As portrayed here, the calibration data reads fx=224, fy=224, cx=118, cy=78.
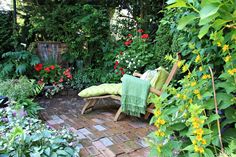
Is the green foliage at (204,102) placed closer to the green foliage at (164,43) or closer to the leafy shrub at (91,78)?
the green foliage at (164,43)

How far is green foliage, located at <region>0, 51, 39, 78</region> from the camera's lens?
4102 mm

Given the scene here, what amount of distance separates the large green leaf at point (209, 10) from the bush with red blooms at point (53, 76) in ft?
11.9

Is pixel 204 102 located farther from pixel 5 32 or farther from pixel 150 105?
pixel 5 32

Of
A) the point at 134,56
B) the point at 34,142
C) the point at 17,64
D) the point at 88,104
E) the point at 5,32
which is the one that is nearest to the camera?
the point at 34,142

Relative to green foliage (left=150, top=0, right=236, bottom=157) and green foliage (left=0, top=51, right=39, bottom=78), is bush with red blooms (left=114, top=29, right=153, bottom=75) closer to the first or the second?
green foliage (left=0, top=51, right=39, bottom=78)

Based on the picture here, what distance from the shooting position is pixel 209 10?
84cm

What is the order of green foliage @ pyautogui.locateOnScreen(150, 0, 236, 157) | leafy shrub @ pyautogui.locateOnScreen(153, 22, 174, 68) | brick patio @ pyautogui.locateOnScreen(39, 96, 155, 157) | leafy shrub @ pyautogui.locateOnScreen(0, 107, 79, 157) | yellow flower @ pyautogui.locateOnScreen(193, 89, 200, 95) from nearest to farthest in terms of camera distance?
green foliage @ pyautogui.locateOnScreen(150, 0, 236, 157) → yellow flower @ pyautogui.locateOnScreen(193, 89, 200, 95) → leafy shrub @ pyautogui.locateOnScreen(0, 107, 79, 157) → brick patio @ pyautogui.locateOnScreen(39, 96, 155, 157) → leafy shrub @ pyautogui.locateOnScreen(153, 22, 174, 68)

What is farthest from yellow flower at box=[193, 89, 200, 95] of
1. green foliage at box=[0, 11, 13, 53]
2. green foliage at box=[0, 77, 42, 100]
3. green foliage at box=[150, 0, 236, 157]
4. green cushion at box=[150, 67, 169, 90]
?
green foliage at box=[0, 11, 13, 53]

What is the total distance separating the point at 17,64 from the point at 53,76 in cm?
69

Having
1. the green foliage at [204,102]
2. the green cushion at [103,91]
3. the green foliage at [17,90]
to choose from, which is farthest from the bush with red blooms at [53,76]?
the green foliage at [204,102]

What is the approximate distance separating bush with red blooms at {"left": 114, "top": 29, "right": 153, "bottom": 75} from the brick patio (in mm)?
685

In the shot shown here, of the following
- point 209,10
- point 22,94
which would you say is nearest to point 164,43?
point 22,94

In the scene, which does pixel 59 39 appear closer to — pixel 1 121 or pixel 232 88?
pixel 1 121

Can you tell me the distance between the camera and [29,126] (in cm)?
224
